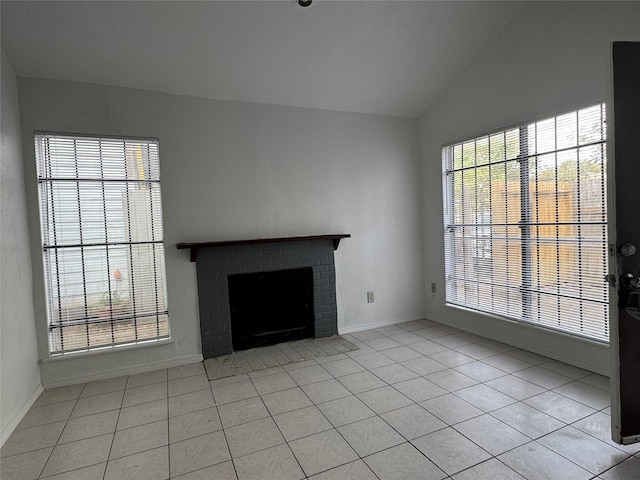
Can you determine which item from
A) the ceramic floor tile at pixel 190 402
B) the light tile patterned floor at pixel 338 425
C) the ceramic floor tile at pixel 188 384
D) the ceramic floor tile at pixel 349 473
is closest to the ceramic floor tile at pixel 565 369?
the light tile patterned floor at pixel 338 425

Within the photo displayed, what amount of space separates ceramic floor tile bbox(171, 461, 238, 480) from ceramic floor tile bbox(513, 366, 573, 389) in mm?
2242

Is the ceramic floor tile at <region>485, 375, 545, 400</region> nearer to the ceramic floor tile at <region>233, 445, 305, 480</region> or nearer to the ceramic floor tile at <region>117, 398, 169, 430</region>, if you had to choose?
the ceramic floor tile at <region>233, 445, 305, 480</region>

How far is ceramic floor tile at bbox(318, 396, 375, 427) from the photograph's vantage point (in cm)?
227

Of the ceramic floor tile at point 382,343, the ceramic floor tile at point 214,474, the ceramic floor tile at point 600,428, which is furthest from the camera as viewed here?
the ceramic floor tile at point 382,343

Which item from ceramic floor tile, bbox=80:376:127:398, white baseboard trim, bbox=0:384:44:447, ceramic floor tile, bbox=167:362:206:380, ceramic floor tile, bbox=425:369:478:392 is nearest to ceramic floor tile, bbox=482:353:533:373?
ceramic floor tile, bbox=425:369:478:392

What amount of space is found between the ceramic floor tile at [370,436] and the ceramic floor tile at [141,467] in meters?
1.01

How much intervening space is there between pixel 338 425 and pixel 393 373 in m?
0.87

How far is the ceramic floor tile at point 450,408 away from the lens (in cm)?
224

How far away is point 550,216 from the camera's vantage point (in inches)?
120

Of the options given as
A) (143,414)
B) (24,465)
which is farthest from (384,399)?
(24,465)

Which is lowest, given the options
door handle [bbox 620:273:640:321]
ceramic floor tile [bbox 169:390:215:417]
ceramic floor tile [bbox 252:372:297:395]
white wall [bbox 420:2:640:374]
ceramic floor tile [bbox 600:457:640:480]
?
ceramic floor tile [bbox 600:457:640:480]

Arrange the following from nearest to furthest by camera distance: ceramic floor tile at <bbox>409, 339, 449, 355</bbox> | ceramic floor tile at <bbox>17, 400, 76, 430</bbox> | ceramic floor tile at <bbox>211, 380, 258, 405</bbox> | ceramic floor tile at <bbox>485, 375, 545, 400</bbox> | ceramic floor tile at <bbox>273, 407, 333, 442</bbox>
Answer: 1. ceramic floor tile at <bbox>273, 407, 333, 442</bbox>
2. ceramic floor tile at <bbox>17, 400, 76, 430</bbox>
3. ceramic floor tile at <bbox>485, 375, 545, 400</bbox>
4. ceramic floor tile at <bbox>211, 380, 258, 405</bbox>
5. ceramic floor tile at <bbox>409, 339, 449, 355</bbox>

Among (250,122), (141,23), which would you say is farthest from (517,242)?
(141,23)

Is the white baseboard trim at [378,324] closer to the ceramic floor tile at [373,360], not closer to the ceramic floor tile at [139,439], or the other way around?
the ceramic floor tile at [373,360]
